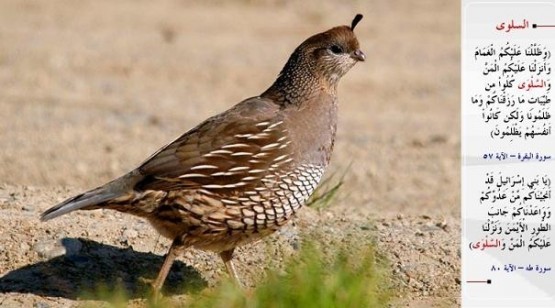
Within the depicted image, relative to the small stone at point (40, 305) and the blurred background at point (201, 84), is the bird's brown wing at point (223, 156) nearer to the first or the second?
the small stone at point (40, 305)

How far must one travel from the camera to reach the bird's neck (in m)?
6.33

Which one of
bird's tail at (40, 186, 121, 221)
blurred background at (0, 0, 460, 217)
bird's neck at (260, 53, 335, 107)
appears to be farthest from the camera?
blurred background at (0, 0, 460, 217)

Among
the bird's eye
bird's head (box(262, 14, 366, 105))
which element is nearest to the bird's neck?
bird's head (box(262, 14, 366, 105))

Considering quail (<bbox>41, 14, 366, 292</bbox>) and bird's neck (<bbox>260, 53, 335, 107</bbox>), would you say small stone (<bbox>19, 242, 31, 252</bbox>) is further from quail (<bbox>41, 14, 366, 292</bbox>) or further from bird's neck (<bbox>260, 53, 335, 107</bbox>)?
bird's neck (<bbox>260, 53, 335, 107</bbox>)

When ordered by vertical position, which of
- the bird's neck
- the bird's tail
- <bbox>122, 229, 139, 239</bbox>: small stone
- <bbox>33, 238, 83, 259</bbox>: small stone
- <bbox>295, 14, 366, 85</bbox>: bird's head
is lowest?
<bbox>33, 238, 83, 259</bbox>: small stone

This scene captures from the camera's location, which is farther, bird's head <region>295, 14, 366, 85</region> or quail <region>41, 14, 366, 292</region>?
bird's head <region>295, 14, 366, 85</region>

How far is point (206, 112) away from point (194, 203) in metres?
5.72

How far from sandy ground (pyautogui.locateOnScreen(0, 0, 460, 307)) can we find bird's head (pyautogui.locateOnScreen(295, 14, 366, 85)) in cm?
89

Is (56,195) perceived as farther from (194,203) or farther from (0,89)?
(0,89)

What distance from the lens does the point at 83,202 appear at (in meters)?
5.78

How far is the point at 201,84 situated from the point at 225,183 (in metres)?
6.86

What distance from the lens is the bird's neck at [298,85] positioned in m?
6.33

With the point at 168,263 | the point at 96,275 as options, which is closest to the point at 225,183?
the point at 168,263

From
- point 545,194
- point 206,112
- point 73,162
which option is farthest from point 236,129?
point 206,112
